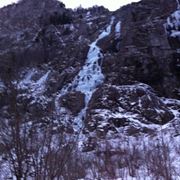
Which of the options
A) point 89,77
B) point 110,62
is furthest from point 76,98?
point 110,62

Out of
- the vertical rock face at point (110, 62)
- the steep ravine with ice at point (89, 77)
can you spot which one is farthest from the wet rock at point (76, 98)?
the steep ravine with ice at point (89, 77)

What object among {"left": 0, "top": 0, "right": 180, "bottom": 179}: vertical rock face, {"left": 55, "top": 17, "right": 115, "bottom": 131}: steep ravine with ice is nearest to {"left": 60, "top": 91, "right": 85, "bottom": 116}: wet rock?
{"left": 0, "top": 0, "right": 180, "bottom": 179}: vertical rock face

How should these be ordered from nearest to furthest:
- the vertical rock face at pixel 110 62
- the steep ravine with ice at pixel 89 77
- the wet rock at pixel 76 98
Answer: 1. the vertical rock face at pixel 110 62
2. the wet rock at pixel 76 98
3. the steep ravine with ice at pixel 89 77

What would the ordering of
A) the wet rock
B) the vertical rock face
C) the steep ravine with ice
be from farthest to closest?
the steep ravine with ice
the wet rock
the vertical rock face

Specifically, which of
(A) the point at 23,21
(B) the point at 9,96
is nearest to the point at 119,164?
(B) the point at 9,96

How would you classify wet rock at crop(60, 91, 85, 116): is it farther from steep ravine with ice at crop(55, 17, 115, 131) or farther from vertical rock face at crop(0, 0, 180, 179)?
steep ravine with ice at crop(55, 17, 115, 131)

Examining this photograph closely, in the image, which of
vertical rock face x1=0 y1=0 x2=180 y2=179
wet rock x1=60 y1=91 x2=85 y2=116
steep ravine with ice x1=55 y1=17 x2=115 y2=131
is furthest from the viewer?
steep ravine with ice x1=55 y1=17 x2=115 y2=131

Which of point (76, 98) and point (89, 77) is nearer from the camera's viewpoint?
point (76, 98)

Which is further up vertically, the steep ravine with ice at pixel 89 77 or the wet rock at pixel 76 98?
the steep ravine with ice at pixel 89 77

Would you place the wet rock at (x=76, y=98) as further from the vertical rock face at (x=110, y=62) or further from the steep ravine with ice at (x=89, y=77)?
the steep ravine with ice at (x=89, y=77)

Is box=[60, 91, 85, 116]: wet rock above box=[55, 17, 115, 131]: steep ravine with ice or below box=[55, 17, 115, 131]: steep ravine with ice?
below

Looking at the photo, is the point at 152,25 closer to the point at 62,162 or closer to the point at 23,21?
the point at 23,21

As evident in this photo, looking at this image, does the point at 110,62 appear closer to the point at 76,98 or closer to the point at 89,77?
the point at 89,77

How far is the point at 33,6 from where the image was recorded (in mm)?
77500
